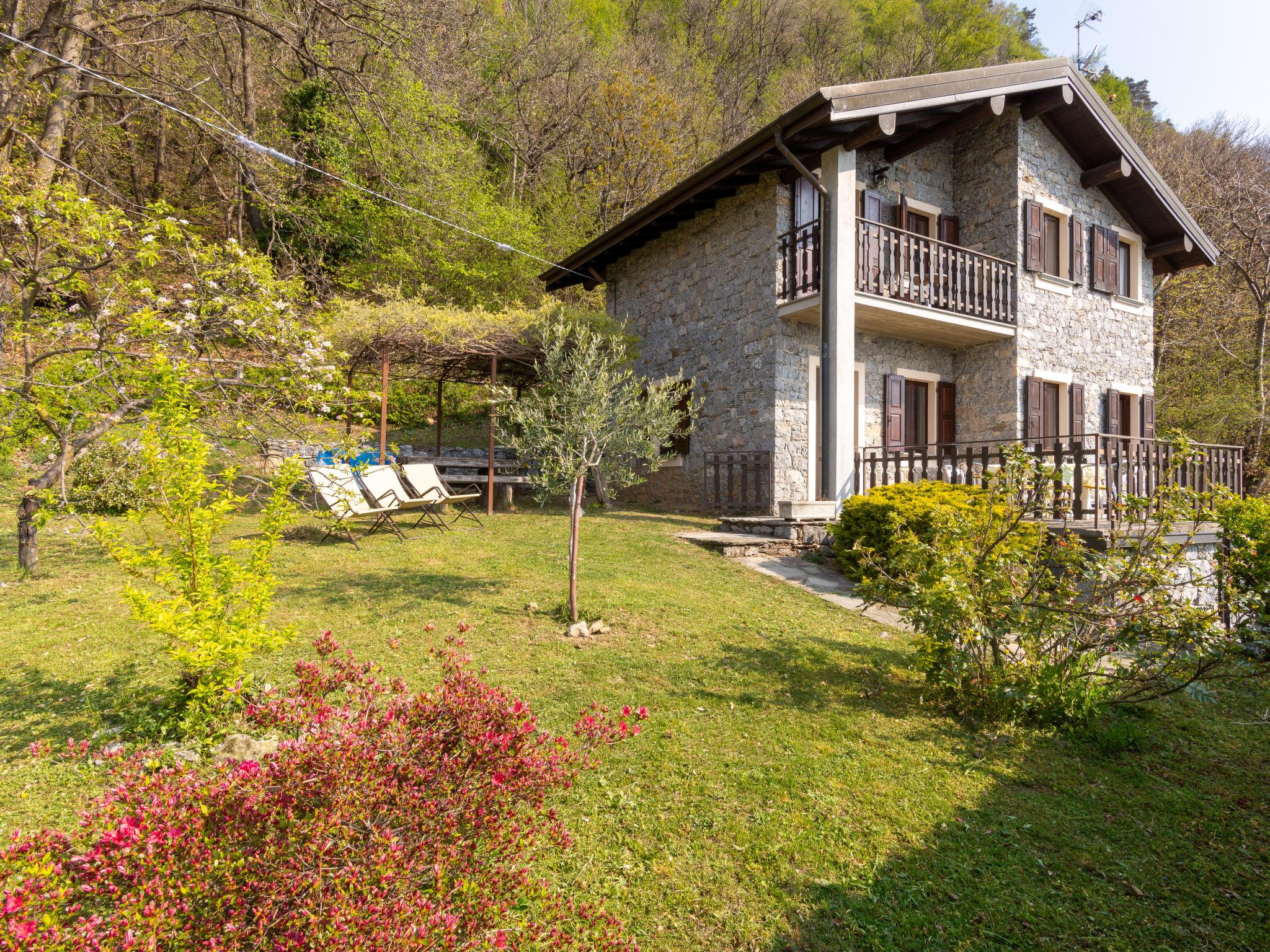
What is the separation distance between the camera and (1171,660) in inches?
130

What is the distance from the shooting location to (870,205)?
10.1 metres

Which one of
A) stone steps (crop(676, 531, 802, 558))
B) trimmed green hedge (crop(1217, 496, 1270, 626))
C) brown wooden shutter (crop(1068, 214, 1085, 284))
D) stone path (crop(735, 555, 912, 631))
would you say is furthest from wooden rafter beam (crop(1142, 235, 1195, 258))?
stone path (crop(735, 555, 912, 631))

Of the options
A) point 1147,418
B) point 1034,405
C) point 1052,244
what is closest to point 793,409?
point 1034,405

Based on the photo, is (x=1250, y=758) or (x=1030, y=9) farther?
(x=1030, y=9)

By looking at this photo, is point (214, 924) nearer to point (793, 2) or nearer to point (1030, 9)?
point (793, 2)

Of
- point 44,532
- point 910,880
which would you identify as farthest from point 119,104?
point 910,880

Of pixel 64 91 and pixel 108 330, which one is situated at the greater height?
pixel 64 91

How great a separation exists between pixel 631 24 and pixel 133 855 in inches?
1113

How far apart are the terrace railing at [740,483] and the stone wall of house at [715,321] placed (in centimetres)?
22

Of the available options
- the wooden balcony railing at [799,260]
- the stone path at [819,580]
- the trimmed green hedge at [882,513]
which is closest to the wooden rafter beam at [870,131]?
the wooden balcony railing at [799,260]

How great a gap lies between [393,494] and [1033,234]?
10.6 m

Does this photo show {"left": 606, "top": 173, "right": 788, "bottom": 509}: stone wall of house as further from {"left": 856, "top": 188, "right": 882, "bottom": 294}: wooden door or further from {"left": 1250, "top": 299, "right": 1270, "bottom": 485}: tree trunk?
{"left": 1250, "top": 299, "right": 1270, "bottom": 485}: tree trunk

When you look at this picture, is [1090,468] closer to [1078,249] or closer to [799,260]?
[1078,249]

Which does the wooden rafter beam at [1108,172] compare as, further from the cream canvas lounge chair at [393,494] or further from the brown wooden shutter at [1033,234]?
the cream canvas lounge chair at [393,494]
